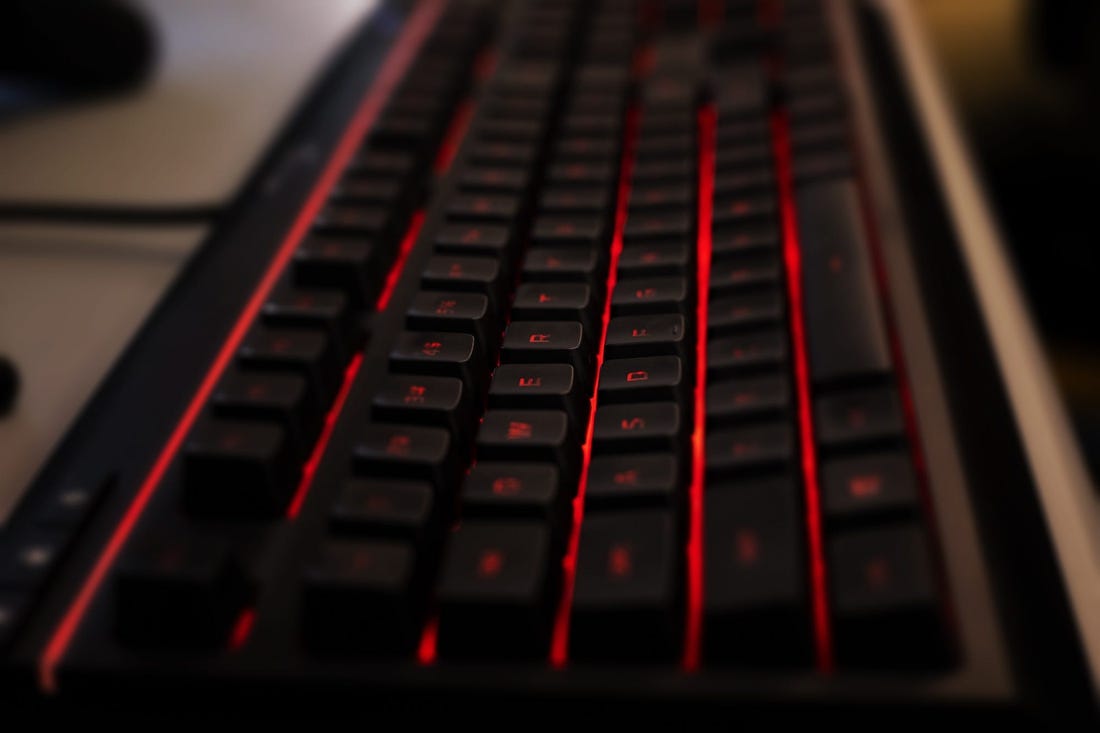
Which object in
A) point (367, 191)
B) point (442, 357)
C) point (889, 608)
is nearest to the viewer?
point (889, 608)

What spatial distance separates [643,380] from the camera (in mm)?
345

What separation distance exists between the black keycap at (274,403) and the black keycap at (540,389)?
7 cm

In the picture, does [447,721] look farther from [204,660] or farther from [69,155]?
[69,155]

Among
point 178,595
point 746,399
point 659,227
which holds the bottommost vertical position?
point 178,595

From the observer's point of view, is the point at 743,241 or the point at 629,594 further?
the point at 743,241

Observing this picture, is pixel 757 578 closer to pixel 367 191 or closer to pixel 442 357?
pixel 442 357

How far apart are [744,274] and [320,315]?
18cm

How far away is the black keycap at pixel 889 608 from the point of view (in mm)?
258

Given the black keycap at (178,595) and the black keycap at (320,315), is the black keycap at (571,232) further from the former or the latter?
the black keycap at (178,595)

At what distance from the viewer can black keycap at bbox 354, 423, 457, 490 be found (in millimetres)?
314

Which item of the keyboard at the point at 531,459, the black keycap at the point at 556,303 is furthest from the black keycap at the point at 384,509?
the black keycap at the point at 556,303

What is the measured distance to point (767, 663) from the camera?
267 millimetres

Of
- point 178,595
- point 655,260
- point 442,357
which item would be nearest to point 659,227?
point 655,260

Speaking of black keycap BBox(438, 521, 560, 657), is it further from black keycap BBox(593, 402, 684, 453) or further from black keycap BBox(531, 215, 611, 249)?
black keycap BBox(531, 215, 611, 249)
